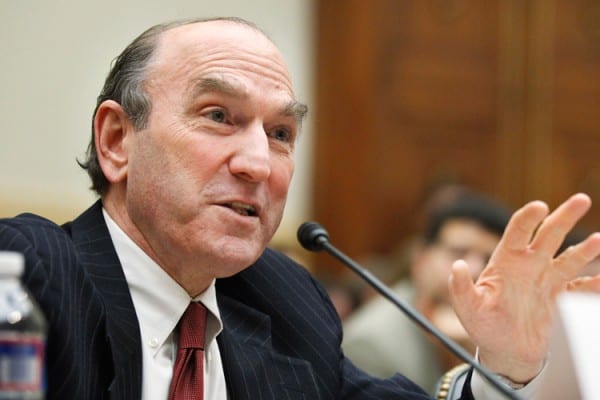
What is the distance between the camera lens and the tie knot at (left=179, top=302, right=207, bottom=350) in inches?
79.7

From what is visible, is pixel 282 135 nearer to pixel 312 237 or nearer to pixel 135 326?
pixel 312 237

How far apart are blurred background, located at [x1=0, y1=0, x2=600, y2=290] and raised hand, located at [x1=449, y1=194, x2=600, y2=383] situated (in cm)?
397

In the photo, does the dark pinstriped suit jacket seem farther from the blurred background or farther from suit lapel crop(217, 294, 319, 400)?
the blurred background

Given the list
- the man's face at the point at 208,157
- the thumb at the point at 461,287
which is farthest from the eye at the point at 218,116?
the thumb at the point at 461,287

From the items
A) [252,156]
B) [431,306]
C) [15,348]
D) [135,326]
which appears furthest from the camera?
[431,306]

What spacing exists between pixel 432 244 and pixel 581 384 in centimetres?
313

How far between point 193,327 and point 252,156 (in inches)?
13.9

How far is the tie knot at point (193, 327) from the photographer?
2025 mm

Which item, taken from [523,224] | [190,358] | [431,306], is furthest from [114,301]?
[431,306]

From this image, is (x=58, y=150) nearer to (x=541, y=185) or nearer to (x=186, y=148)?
(x=541, y=185)

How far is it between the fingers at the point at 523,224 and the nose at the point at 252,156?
0.52m

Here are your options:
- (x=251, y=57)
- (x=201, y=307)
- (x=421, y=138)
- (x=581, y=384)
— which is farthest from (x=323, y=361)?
(x=421, y=138)

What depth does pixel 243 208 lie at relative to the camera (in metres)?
2.04

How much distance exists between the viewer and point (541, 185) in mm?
6934
